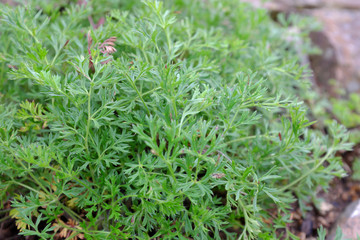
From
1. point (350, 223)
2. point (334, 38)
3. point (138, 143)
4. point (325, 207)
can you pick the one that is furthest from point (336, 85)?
point (138, 143)

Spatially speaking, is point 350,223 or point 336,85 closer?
point 350,223

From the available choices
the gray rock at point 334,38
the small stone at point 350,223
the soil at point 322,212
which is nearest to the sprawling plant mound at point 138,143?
the soil at point 322,212

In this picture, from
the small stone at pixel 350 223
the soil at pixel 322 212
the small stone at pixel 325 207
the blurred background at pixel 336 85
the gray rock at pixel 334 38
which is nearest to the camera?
the soil at pixel 322 212

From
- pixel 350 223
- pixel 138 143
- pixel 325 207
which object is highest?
pixel 138 143

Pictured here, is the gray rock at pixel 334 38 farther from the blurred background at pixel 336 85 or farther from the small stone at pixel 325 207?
the small stone at pixel 325 207

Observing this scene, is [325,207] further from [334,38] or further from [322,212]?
[334,38]

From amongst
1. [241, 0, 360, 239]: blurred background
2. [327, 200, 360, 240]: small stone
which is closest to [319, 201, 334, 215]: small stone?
[241, 0, 360, 239]: blurred background
